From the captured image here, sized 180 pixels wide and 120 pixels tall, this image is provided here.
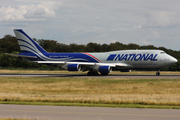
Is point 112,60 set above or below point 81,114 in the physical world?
above

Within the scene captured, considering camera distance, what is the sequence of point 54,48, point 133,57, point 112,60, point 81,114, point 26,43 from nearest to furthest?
point 81,114 < point 133,57 < point 112,60 < point 26,43 < point 54,48

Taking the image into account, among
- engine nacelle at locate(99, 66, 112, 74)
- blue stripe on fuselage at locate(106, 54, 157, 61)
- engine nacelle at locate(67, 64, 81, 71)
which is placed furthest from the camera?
engine nacelle at locate(67, 64, 81, 71)

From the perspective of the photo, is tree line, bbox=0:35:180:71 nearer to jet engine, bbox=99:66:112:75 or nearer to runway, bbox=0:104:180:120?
jet engine, bbox=99:66:112:75

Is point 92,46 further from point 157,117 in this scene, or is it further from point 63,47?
point 157,117

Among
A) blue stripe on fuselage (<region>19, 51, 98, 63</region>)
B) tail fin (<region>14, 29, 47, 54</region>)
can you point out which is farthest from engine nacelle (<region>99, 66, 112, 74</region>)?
tail fin (<region>14, 29, 47, 54</region>)

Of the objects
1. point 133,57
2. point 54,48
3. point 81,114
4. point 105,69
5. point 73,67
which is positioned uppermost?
point 54,48

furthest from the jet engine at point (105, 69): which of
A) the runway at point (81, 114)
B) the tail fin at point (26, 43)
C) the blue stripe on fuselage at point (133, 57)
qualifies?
the runway at point (81, 114)

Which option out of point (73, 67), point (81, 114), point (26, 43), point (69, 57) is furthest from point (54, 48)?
point (81, 114)

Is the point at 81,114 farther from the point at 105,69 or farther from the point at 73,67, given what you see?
the point at 73,67

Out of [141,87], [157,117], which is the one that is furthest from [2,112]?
[141,87]

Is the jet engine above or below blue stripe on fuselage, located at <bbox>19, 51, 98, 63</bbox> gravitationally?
below

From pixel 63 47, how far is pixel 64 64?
9063cm

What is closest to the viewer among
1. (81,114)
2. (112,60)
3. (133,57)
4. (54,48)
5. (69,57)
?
(81,114)

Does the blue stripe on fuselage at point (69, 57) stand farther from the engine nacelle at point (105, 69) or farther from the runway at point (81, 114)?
the runway at point (81, 114)
